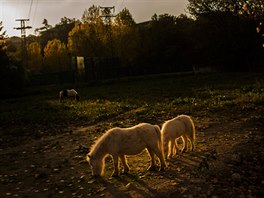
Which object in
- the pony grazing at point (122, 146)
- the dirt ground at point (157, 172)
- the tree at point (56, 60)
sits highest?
the tree at point (56, 60)

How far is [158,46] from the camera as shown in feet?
262

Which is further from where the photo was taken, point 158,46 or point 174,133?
point 158,46

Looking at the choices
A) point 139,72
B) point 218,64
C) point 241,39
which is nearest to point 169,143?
point 241,39

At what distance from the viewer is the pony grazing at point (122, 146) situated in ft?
34.1

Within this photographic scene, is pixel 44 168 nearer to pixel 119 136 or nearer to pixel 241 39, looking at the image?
pixel 119 136

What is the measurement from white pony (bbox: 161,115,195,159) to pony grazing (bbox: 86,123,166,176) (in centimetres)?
122

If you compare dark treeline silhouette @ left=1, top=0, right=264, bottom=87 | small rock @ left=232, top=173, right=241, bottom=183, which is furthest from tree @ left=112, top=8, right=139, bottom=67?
small rock @ left=232, top=173, right=241, bottom=183

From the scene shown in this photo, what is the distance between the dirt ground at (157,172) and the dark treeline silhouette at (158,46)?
4985cm

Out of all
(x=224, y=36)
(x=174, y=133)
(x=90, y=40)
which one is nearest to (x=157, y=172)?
(x=174, y=133)

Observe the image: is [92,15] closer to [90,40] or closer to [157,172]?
Result: [90,40]

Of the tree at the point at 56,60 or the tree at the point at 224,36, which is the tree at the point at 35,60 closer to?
the tree at the point at 56,60

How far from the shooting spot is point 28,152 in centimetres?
1484

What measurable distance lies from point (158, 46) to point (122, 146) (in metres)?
70.8

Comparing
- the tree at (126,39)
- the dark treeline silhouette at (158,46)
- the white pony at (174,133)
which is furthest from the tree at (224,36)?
the white pony at (174,133)
